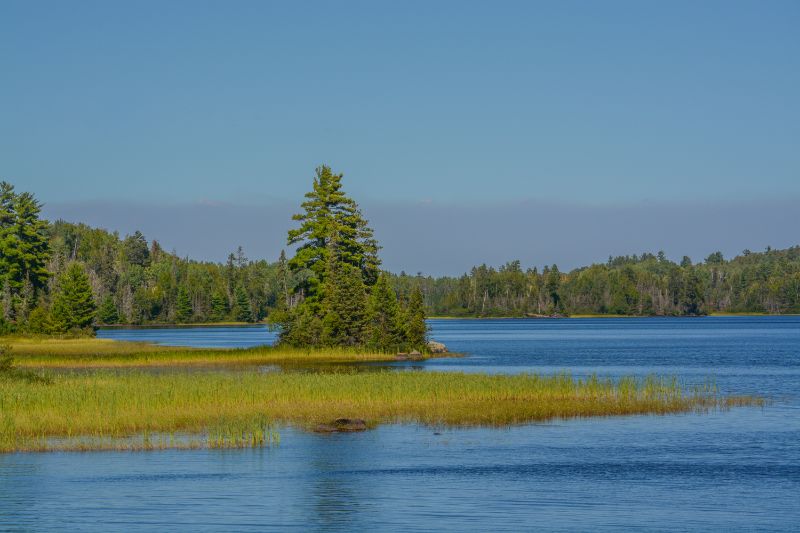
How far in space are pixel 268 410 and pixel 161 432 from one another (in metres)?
5.61

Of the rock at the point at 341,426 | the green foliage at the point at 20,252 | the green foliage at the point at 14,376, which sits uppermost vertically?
the green foliage at the point at 20,252

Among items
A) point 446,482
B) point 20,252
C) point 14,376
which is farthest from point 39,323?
point 446,482

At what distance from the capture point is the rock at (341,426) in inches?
1492

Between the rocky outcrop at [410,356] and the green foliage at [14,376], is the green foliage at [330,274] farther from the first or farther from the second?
the green foliage at [14,376]

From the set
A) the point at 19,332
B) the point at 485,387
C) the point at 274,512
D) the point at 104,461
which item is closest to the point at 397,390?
the point at 485,387

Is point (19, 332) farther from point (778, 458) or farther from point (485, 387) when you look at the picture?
point (778, 458)

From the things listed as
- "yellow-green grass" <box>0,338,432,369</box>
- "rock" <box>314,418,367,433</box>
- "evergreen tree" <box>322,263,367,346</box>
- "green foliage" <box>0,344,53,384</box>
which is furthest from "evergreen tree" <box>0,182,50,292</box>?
"rock" <box>314,418,367,433</box>

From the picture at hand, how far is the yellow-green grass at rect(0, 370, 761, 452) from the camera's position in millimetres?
35838

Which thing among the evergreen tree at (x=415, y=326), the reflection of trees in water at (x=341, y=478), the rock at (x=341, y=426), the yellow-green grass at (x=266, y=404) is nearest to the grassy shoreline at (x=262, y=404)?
the yellow-green grass at (x=266, y=404)

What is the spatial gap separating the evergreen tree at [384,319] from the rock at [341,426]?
48.6 metres

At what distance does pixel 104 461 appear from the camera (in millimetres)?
31781

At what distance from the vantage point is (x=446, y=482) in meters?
29.2

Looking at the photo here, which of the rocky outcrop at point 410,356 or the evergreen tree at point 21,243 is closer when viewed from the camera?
the rocky outcrop at point 410,356

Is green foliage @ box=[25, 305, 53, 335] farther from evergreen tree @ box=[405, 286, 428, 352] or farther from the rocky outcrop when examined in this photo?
the rocky outcrop
